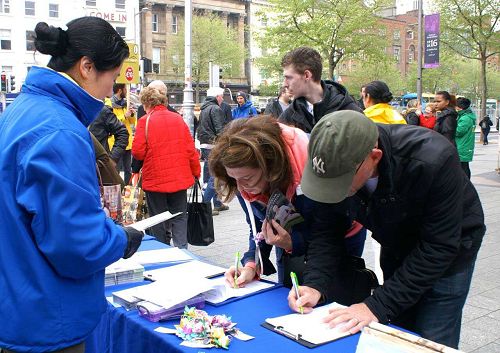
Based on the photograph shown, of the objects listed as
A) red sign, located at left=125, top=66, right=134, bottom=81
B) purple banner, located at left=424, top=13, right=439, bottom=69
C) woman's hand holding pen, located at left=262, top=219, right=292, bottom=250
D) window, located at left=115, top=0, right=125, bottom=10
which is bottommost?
woman's hand holding pen, located at left=262, top=219, right=292, bottom=250

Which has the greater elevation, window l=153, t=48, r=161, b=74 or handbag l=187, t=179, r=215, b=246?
window l=153, t=48, r=161, b=74

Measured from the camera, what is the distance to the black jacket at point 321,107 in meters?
4.04

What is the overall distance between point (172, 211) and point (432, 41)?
44.0 ft

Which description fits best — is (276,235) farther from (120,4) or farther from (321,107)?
(120,4)

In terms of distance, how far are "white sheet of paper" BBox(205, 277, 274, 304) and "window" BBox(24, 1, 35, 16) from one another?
137 feet

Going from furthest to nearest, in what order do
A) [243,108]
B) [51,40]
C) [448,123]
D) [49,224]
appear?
[243,108] < [448,123] < [51,40] < [49,224]

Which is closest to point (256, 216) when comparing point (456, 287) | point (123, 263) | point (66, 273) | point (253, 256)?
point (253, 256)

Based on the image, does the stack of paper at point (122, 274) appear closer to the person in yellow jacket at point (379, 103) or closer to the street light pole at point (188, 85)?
the person in yellow jacket at point (379, 103)

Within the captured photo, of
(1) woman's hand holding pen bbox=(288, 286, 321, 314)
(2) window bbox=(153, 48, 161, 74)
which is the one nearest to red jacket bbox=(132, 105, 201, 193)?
(1) woman's hand holding pen bbox=(288, 286, 321, 314)

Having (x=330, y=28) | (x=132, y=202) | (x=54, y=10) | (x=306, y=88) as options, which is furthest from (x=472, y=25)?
(x=54, y=10)

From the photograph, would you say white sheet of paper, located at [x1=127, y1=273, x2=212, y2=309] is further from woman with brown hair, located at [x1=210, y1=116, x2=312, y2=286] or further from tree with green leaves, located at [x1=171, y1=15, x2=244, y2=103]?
tree with green leaves, located at [x1=171, y1=15, x2=244, y2=103]

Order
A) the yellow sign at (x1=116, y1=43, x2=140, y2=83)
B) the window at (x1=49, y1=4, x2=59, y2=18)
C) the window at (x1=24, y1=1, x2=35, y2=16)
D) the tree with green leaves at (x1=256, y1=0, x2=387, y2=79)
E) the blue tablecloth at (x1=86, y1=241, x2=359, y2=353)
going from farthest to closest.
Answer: the window at (x1=49, y1=4, x2=59, y2=18), the window at (x1=24, y1=1, x2=35, y2=16), the tree with green leaves at (x1=256, y1=0, x2=387, y2=79), the yellow sign at (x1=116, y1=43, x2=140, y2=83), the blue tablecloth at (x1=86, y1=241, x2=359, y2=353)

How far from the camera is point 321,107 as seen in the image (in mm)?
4043

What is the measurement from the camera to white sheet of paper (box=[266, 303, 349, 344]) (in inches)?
67.5
